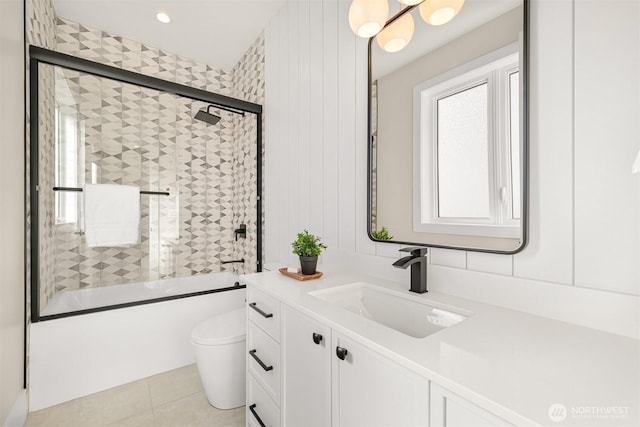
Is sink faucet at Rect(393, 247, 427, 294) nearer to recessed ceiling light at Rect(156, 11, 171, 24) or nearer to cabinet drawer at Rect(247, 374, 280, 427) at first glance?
cabinet drawer at Rect(247, 374, 280, 427)

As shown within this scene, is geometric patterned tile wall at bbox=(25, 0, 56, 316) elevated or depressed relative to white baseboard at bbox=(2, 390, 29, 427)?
elevated

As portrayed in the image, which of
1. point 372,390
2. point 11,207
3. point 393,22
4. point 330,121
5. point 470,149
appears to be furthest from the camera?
point 330,121

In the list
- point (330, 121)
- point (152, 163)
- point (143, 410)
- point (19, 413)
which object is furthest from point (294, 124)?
point (19, 413)

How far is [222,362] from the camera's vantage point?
1524 millimetres

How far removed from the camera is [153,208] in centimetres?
246

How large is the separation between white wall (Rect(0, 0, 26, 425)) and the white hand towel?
57 centimetres

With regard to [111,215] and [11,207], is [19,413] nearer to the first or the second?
[11,207]

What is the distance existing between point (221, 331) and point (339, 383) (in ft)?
3.42

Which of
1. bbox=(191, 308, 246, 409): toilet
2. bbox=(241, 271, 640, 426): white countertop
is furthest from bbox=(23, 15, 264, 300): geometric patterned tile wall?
bbox=(241, 271, 640, 426): white countertop

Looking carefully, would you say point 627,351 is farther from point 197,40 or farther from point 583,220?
point 197,40

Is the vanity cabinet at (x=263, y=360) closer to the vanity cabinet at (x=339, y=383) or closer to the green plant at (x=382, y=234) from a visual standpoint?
the vanity cabinet at (x=339, y=383)

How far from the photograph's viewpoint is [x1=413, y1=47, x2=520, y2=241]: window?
0.91 metres

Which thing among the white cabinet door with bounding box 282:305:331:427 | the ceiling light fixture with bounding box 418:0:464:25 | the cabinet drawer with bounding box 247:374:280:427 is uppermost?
the ceiling light fixture with bounding box 418:0:464:25

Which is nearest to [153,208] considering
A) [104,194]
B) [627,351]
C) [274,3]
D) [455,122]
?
[104,194]
